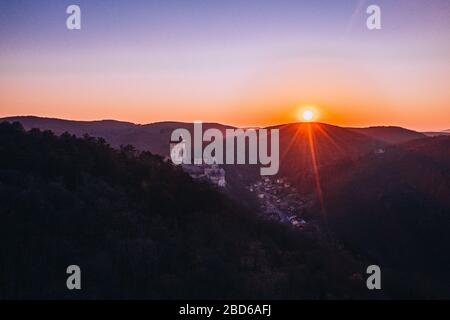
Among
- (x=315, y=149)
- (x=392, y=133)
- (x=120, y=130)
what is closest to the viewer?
(x=315, y=149)

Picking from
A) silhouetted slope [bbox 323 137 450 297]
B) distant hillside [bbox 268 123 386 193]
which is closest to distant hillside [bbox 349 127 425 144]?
distant hillside [bbox 268 123 386 193]

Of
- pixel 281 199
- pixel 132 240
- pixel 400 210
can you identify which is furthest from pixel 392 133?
pixel 132 240

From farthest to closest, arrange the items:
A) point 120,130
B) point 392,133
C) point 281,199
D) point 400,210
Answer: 1. point 392,133
2. point 120,130
3. point 281,199
4. point 400,210

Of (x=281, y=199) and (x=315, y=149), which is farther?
(x=315, y=149)

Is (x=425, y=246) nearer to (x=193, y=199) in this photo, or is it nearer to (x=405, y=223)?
(x=405, y=223)

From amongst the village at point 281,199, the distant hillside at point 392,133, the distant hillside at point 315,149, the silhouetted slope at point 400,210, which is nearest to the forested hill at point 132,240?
the silhouetted slope at point 400,210

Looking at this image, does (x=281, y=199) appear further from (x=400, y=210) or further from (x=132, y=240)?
(x=132, y=240)

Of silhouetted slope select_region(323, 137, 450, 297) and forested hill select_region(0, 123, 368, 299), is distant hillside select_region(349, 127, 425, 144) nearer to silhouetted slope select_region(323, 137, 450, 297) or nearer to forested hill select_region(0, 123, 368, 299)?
silhouetted slope select_region(323, 137, 450, 297)
